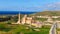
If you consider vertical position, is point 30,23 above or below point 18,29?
above

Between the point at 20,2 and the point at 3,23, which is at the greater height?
the point at 20,2

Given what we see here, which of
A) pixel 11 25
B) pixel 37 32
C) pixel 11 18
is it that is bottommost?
pixel 37 32

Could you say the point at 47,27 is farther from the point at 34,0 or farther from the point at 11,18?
the point at 11,18

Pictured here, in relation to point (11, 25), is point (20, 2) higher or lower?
higher

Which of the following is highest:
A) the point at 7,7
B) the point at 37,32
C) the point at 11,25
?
the point at 7,7

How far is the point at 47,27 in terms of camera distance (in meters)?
1.91

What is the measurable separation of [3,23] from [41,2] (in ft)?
2.57

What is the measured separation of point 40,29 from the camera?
1.92m

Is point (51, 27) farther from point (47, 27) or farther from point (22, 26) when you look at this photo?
point (22, 26)

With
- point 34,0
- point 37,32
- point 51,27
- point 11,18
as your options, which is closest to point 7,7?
point 11,18

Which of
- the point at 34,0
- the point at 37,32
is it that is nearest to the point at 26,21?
the point at 37,32

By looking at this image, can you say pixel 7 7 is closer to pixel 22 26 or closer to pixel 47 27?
pixel 22 26

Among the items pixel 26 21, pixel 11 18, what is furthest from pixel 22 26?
pixel 11 18

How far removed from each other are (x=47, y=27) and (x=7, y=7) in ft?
2.65
